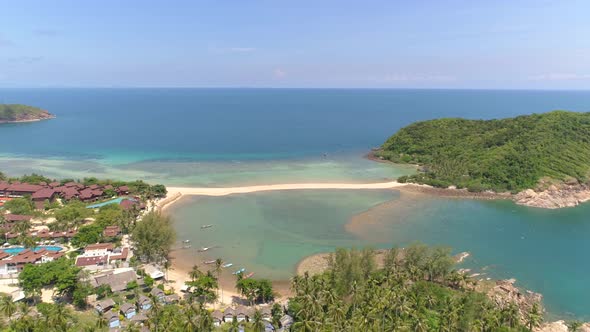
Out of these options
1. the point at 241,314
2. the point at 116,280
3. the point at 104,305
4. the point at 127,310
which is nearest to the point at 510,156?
the point at 241,314

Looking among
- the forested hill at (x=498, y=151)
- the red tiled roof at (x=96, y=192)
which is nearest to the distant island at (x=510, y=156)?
the forested hill at (x=498, y=151)

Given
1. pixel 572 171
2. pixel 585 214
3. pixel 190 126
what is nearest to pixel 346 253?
pixel 585 214

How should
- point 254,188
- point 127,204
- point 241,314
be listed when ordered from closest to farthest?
point 241,314 → point 127,204 → point 254,188

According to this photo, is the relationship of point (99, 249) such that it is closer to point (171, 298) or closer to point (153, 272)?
point (153, 272)

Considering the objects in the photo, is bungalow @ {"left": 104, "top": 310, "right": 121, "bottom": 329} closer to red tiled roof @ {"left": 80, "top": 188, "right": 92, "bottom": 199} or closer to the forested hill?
red tiled roof @ {"left": 80, "top": 188, "right": 92, "bottom": 199}

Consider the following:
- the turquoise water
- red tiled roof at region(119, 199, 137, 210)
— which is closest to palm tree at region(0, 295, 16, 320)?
the turquoise water

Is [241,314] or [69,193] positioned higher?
[69,193]

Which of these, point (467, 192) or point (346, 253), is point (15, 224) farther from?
point (467, 192)
